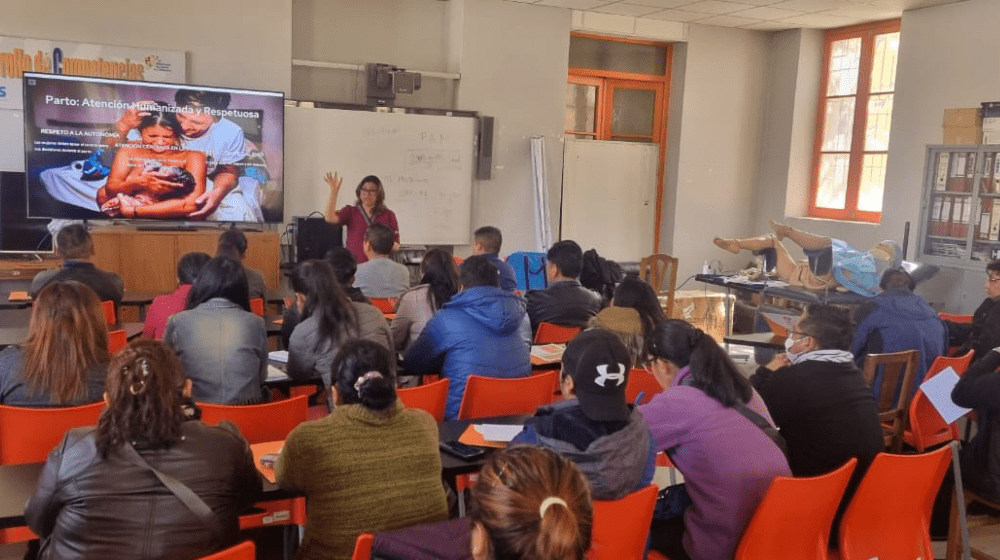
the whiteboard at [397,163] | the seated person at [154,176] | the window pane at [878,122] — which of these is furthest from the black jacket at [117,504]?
the window pane at [878,122]

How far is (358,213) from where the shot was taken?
6785 mm

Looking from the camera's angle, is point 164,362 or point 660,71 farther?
point 660,71

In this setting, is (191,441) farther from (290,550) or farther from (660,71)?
(660,71)

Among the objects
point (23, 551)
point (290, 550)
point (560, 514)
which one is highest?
point (560, 514)

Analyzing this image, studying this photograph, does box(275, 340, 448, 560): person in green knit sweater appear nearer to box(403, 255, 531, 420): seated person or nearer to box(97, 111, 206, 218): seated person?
box(403, 255, 531, 420): seated person

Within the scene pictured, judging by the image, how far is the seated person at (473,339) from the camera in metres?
3.70

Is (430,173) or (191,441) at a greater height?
(430,173)

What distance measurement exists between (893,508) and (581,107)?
7.07 meters

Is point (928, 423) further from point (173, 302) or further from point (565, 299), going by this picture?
point (173, 302)

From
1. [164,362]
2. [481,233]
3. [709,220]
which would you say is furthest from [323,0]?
[164,362]

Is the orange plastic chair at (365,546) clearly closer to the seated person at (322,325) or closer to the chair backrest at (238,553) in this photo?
the chair backrest at (238,553)

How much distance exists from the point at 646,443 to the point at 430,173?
19.2 ft

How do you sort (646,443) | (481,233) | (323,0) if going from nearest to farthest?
(646,443) < (481,233) < (323,0)

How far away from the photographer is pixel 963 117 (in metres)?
7.36
